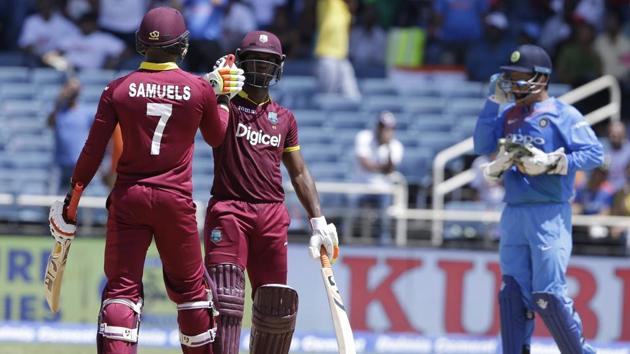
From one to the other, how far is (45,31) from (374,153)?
530 centimetres

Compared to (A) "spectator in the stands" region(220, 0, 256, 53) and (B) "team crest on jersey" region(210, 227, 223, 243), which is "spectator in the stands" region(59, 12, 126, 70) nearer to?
(A) "spectator in the stands" region(220, 0, 256, 53)

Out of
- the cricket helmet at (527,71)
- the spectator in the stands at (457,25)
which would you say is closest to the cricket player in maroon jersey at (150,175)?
the cricket helmet at (527,71)

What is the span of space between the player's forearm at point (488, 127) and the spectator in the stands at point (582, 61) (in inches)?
305

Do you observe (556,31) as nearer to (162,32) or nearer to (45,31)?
(45,31)

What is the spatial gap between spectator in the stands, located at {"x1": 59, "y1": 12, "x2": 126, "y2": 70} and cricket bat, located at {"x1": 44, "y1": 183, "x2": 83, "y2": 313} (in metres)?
9.91

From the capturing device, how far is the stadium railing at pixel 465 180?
46.1 ft

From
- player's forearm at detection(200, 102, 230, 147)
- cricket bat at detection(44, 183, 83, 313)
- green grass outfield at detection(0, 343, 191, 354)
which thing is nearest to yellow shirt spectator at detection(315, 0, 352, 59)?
green grass outfield at detection(0, 343, 191, 354)

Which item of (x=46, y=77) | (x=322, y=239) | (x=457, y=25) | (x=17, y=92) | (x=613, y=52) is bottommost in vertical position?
(x=322, y=239)

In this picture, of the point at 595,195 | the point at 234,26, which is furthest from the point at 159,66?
the point at 234,26

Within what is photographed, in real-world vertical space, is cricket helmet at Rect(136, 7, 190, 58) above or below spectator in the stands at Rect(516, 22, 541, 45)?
below

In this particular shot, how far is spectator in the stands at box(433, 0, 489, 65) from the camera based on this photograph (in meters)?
18.0

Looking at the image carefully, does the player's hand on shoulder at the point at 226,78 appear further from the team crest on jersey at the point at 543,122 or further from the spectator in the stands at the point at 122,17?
the spectator in the stands at the point at 122,17

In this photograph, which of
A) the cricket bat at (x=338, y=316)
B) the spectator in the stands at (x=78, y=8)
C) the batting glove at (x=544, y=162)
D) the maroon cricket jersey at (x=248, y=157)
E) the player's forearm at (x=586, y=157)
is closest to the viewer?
the cricket bat at (x=338, y=316)

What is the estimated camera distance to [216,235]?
854 centimetres
